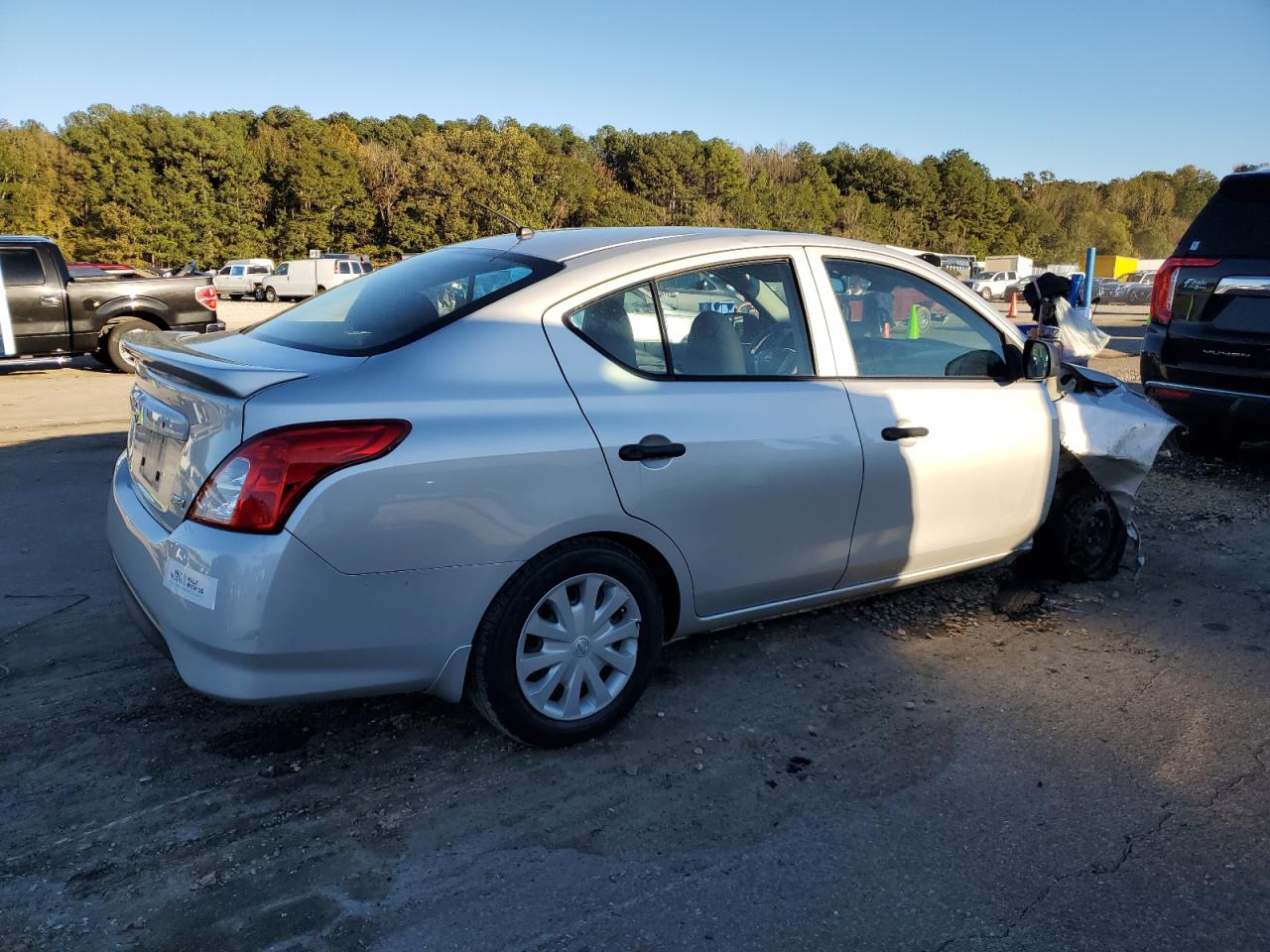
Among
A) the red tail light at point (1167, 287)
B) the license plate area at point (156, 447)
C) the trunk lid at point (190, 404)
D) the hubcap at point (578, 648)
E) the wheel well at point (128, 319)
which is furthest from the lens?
the wheel well at point (128, 319)

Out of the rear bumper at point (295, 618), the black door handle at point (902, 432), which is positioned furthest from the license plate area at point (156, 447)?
the black door handle at point (902, 432)

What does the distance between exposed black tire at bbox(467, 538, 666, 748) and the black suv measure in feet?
16.5

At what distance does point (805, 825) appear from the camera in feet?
9.21

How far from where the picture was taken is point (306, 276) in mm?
41281

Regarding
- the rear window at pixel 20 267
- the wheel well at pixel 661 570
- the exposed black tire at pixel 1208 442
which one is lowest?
the exposed black tire at pixel 1208 442

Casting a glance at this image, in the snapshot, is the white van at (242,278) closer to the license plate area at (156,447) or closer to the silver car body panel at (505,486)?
the license plate area at (156,447)

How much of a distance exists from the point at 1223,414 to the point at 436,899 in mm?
6382

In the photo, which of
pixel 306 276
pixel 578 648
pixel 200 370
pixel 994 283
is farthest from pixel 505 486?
pixel 994 283

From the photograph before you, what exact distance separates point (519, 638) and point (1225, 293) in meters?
5.90

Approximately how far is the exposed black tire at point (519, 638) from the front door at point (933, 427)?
1.02 m

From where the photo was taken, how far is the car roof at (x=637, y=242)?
341 cm

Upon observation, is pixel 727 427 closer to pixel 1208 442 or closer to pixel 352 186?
pixel 1208 442

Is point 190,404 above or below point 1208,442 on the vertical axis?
above

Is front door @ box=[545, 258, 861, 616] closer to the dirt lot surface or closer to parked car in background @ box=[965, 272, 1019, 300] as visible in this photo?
the dirt lot surface
